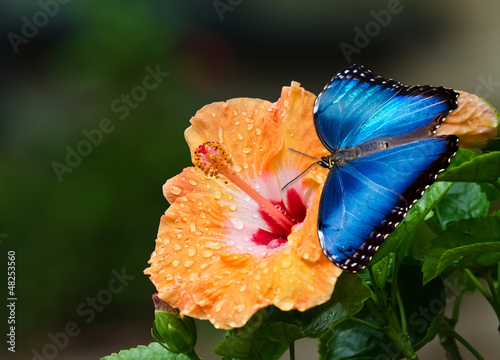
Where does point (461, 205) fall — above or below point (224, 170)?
below

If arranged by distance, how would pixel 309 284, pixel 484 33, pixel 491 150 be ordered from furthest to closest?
pixel 484 33, pixel 491 150, pixel 309 284

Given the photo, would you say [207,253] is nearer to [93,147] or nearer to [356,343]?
[356,343]

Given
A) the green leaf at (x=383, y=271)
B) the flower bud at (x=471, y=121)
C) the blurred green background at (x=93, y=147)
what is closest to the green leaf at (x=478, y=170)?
the flower bud at (x=471, y=121)

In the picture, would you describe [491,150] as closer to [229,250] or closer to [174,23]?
[229,250]

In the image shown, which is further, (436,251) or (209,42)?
(209,42)

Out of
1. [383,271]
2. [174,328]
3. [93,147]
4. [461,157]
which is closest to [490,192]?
[461,157]

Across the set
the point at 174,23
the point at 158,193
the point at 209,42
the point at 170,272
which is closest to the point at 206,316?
the point at 170,272

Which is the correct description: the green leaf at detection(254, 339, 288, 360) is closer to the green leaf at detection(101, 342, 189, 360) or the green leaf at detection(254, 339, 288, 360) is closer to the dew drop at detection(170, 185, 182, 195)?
the green leaf at detection(101, 342, 189, 360)
